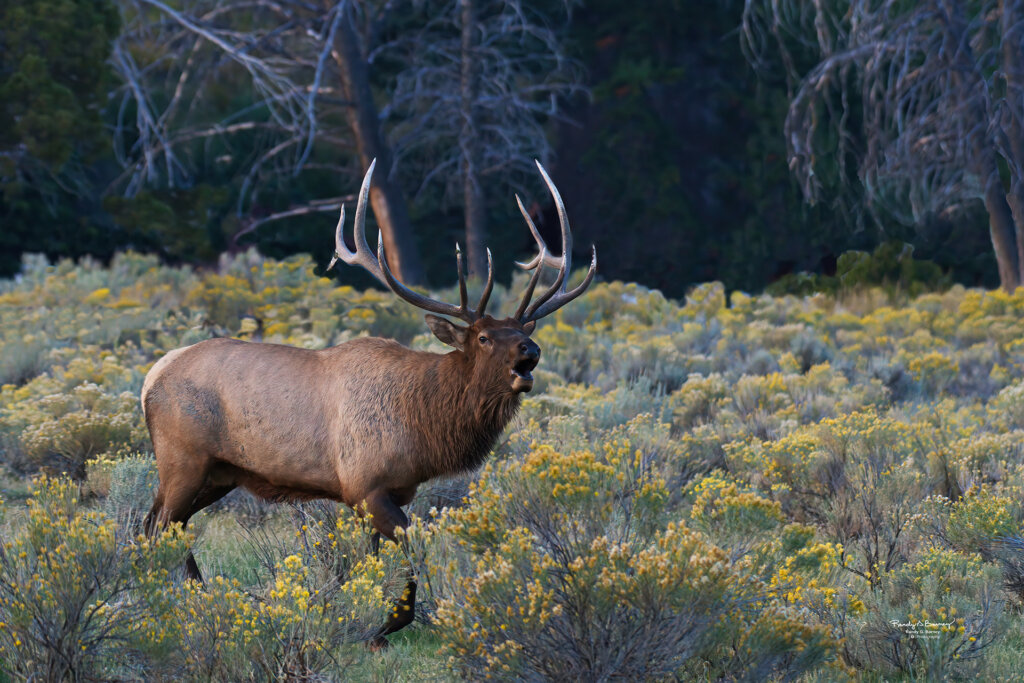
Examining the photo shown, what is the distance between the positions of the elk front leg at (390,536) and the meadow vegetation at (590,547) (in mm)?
81

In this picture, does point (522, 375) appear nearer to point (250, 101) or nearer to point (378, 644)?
point (378, 644)

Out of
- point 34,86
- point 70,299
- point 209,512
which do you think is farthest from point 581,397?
point 34,86

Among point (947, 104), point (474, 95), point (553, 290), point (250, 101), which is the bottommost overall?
point (553, 290)

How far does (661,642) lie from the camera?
418 cm

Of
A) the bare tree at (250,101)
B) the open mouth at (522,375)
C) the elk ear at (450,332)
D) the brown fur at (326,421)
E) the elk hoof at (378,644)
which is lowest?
the elk hoof at (378,644)

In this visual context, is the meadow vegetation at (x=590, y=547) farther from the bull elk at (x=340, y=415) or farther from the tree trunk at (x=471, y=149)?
the tree trunk at (x=471, y=149)

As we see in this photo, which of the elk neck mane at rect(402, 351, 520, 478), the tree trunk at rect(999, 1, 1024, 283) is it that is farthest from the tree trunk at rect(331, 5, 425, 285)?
the elk neck mane at rect(402, 351, 520, 478)

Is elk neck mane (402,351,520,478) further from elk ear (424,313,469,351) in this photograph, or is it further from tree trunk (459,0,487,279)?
tree trunk (459,0,487,279)

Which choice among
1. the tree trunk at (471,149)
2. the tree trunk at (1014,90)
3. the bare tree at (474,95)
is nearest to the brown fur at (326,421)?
the tree trunk at (1014,90)

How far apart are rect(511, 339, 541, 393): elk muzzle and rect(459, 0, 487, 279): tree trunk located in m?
11.8

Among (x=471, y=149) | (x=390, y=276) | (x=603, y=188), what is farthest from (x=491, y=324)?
(x=603, y=188)

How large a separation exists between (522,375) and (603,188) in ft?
50.1

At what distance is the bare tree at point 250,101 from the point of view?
17.0 m

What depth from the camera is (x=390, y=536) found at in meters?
5.31
